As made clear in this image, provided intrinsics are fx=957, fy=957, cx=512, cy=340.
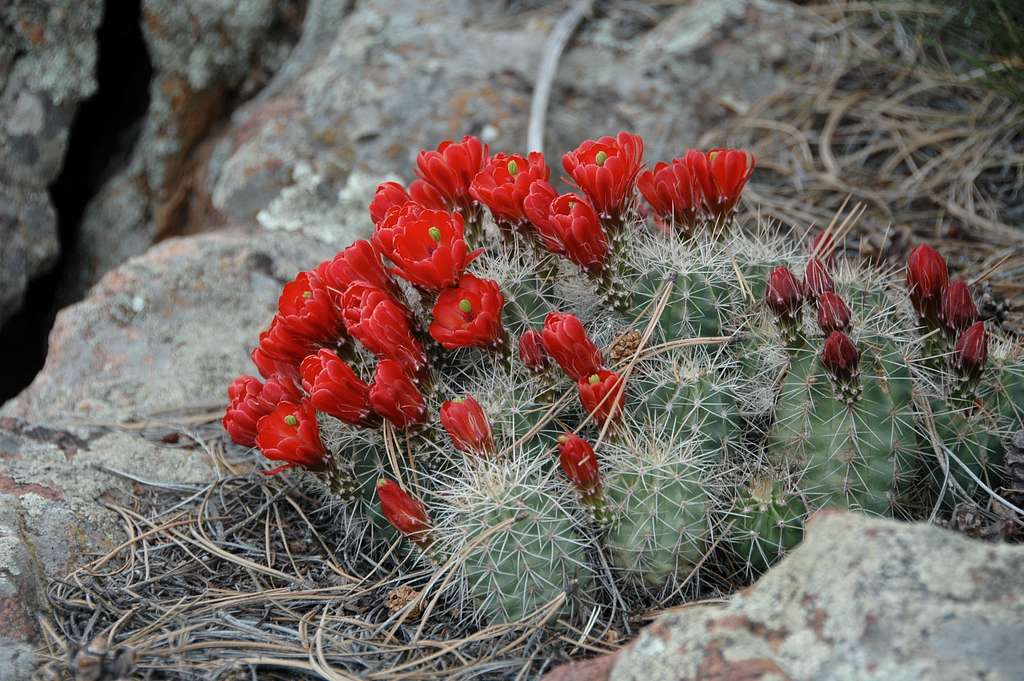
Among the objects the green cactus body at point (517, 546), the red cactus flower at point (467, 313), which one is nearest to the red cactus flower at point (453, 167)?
the red cactus flower at point (467, 313)

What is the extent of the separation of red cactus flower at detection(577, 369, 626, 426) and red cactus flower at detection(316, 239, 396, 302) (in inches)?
25.6

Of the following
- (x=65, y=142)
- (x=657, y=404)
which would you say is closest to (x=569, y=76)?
(x=65, y=142)

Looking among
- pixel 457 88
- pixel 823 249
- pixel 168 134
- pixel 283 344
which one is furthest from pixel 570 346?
pixel 168 134

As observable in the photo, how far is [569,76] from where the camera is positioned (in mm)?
4906

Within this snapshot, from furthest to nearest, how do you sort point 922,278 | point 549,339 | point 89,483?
point 89,483 → point 922,278 → point 549,339

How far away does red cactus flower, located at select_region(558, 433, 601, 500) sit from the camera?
229cm

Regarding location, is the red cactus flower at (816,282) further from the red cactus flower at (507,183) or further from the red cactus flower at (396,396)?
the red cactus flower at (396,396)

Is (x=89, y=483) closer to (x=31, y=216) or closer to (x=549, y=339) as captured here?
(x=549, y=339)

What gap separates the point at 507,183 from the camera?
258cm

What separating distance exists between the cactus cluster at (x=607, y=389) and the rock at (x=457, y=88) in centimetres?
170

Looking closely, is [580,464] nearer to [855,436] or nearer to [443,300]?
[443,300]

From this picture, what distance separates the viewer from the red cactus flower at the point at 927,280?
8.28 ft

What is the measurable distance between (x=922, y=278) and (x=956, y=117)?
2.34m

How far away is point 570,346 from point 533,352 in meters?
0.14
